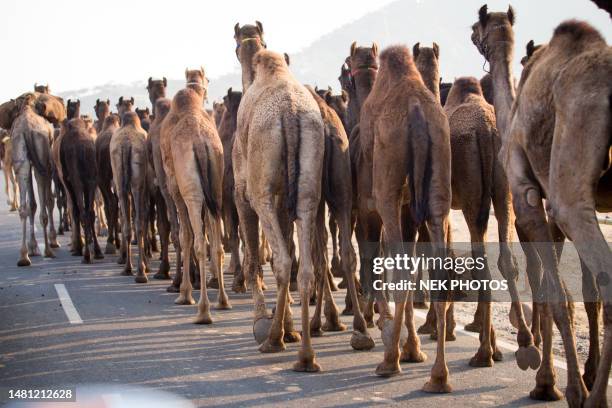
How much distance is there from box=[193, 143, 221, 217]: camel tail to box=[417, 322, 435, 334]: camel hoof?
2.79 meters

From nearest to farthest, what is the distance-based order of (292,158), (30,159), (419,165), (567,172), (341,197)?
(567,172), (419,165), (292,158), (341,197), (30,159)

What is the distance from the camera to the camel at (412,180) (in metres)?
6.86

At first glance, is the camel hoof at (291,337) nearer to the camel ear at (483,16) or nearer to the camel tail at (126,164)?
the camel ear at (483,16)

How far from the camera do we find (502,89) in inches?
290

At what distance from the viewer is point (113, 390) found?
669cm

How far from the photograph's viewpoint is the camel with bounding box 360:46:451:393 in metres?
6.86

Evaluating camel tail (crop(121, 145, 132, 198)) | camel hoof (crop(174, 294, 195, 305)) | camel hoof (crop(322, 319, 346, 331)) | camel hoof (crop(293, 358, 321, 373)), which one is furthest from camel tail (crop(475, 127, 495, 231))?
camel tail (crop(121, 145, 132, 198))

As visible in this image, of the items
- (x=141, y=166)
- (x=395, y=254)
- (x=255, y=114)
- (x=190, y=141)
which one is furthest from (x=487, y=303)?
(x=141, y=166)

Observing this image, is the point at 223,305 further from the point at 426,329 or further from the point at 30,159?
the point at 30,159

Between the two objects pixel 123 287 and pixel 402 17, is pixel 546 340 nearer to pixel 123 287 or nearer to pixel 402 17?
pixel 123 287

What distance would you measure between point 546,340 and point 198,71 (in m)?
8.24

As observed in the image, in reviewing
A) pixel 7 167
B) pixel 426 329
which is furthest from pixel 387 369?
pixel 7 167

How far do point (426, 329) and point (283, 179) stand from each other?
228 cm

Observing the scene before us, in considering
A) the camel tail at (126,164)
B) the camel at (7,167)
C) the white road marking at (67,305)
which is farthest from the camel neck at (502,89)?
the camel at (7,167)
